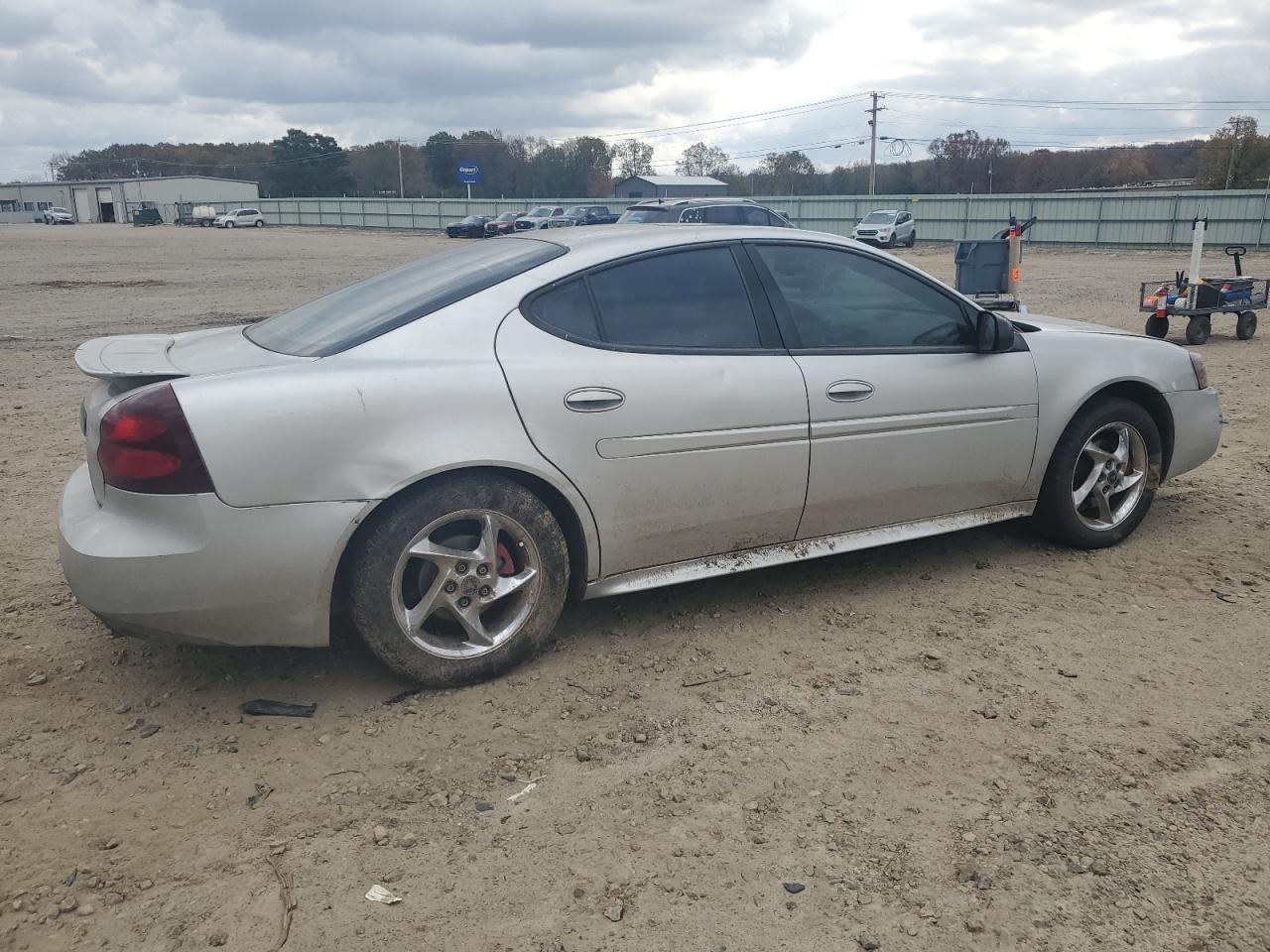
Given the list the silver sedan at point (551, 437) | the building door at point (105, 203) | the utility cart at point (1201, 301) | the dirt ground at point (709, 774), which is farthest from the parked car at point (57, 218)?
the silver sedan at point (551, 437)

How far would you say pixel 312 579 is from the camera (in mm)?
3268

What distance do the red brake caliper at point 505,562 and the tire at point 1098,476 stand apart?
255cm

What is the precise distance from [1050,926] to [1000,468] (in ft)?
8.09

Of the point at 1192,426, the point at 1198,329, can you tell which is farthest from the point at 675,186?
the point at 1192,426

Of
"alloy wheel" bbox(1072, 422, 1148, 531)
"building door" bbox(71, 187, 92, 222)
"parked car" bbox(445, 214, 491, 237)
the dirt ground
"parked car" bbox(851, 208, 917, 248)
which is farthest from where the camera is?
"building door" bbox(71, 187, 92, 222)

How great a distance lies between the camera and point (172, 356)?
146 inches

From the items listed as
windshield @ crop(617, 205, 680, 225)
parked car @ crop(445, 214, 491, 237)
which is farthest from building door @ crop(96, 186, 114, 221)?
windshield @ crop(617, 205, 680, 225)

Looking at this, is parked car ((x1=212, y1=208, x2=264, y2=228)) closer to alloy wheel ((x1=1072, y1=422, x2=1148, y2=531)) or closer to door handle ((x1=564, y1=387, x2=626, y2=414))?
alloy wheel ((x1=1072, y1=422, x2=1148, y2=531))

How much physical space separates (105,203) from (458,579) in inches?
4462

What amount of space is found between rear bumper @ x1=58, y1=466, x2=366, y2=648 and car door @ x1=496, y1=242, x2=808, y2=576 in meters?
0.80

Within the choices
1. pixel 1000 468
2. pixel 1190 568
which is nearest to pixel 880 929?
pixel 1000 468

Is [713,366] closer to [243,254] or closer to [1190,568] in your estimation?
[1190,568]

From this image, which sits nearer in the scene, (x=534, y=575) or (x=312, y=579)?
(x=312, y=579)

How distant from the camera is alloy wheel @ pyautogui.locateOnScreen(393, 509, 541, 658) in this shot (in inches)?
135
